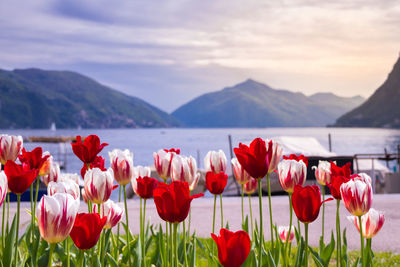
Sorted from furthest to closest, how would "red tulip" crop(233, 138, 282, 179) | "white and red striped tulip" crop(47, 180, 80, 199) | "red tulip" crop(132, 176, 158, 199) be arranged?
"red tulip" crop(132, 176, 158, 199), "white and red striped tulip" crop(47, 180, 80, 199), "red tulip" crop(233, 138, 282, 179)

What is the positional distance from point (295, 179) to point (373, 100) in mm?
197165

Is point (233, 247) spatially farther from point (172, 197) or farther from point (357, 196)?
point (357, 196)

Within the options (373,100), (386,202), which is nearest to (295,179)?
(386,202)

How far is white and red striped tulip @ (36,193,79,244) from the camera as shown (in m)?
1.73

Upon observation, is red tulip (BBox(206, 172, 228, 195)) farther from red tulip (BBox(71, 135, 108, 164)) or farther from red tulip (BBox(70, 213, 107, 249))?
red tulip (BBox(70, 213, 107, 249))

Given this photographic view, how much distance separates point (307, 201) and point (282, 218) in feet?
19.1

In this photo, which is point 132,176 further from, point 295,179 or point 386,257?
point 386,257

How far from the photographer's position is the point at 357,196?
2.20 m

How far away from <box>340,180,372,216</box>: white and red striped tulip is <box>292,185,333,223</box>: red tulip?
18 cm

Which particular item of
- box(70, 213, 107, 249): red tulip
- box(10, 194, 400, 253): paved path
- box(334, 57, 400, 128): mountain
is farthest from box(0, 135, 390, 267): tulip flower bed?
box(334, 57, 400, 128): mountain

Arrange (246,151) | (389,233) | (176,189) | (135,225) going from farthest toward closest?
(135,225) < (389,233) < (246,151) < (176,189)

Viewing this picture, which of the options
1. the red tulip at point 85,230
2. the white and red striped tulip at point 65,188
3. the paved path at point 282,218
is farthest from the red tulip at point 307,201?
the paved path at point 282,218

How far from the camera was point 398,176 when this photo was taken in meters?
17.0

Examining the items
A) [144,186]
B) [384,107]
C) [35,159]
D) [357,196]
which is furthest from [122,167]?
[384,107]
